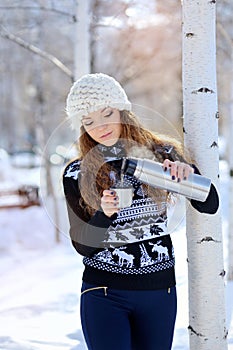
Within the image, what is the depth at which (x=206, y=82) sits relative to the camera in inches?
91.5

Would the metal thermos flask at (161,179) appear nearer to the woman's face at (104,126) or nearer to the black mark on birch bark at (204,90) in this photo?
the woman's face at (104,126)

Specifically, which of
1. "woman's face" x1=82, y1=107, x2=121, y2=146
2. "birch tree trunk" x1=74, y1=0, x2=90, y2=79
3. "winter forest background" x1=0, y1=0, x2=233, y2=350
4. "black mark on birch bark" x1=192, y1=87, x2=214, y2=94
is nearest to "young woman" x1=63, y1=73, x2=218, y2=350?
"woman's face" x1=82, y1=107, x2=121, y2=146

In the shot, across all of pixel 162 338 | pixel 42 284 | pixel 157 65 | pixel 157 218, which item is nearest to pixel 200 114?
pixel 157 218

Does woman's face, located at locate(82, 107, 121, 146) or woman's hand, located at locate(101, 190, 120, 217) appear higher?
woman's face, located at locate(82, 107, 121, 146)

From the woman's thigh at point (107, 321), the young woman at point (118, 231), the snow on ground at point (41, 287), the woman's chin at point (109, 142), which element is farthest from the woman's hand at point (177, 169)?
the woman's thigh at point (107, 321)

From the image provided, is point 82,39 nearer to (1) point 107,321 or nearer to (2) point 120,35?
(2) point 120,35

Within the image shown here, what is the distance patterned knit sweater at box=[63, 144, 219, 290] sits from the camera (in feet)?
6.39

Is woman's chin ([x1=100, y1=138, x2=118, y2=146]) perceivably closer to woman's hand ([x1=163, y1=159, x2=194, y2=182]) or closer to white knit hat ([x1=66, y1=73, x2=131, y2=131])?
white knit hat ([x1=66, y1=73, x2=131, y2=131])

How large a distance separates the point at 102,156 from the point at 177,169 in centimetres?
29

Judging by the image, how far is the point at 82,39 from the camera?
15.7ft

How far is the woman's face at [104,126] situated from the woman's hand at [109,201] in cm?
26

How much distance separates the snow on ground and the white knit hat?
0.50 metres

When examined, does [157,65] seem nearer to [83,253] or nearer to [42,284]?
[42,284]

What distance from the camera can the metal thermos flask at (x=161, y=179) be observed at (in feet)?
5.98
